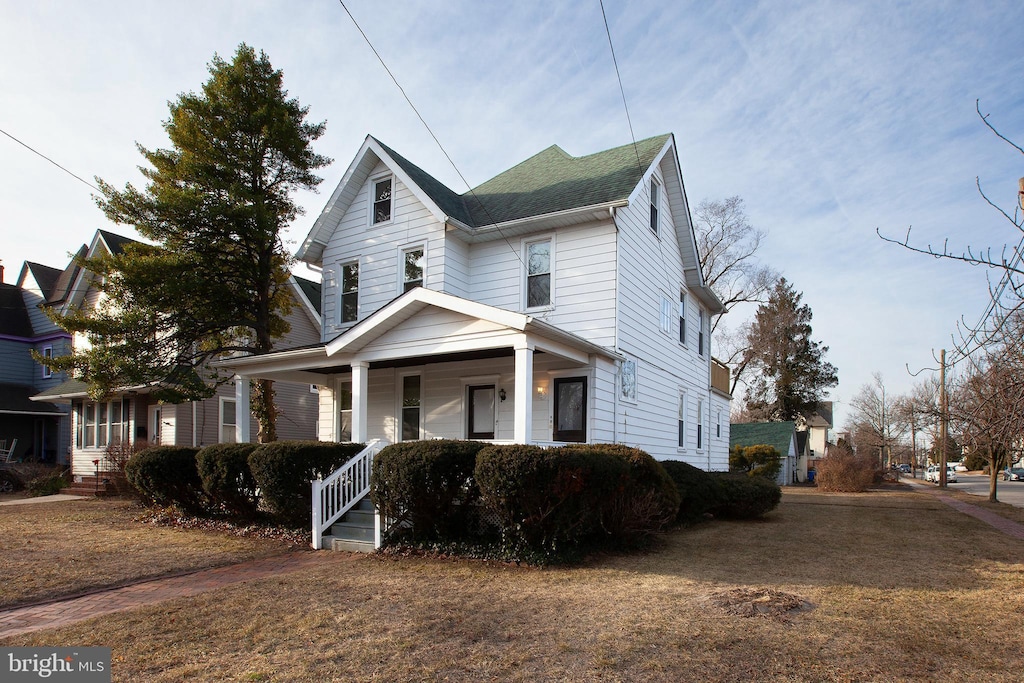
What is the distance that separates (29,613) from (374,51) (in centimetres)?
791

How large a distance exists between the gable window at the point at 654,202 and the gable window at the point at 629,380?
12.6ft

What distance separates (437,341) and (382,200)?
19.7 feet

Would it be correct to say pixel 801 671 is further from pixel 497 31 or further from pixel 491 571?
pixel 497 31

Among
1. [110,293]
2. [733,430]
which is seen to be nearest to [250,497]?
[110,293]

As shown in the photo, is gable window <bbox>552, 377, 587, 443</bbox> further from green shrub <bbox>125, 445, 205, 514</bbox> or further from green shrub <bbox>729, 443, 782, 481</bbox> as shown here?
green shrub <bbox>729, 443, 782, 481</bbox>

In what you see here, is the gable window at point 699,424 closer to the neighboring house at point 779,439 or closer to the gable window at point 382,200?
the gable window at point 382,200

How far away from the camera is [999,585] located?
24.9 ft

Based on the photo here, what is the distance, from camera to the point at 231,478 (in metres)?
11.6

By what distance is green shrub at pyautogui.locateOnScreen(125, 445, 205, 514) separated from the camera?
41.5 ft

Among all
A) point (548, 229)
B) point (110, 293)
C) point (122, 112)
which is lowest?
point (110, 293)

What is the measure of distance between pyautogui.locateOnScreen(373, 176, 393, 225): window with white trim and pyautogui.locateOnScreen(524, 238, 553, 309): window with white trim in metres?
3.90

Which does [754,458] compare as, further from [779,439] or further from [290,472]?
[290,472]

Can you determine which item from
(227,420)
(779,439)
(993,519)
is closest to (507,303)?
(993,519)

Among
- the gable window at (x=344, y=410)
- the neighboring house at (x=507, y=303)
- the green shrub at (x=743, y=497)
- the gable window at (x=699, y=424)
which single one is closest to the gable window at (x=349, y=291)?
the neighboring house at (x=507, y=303)
